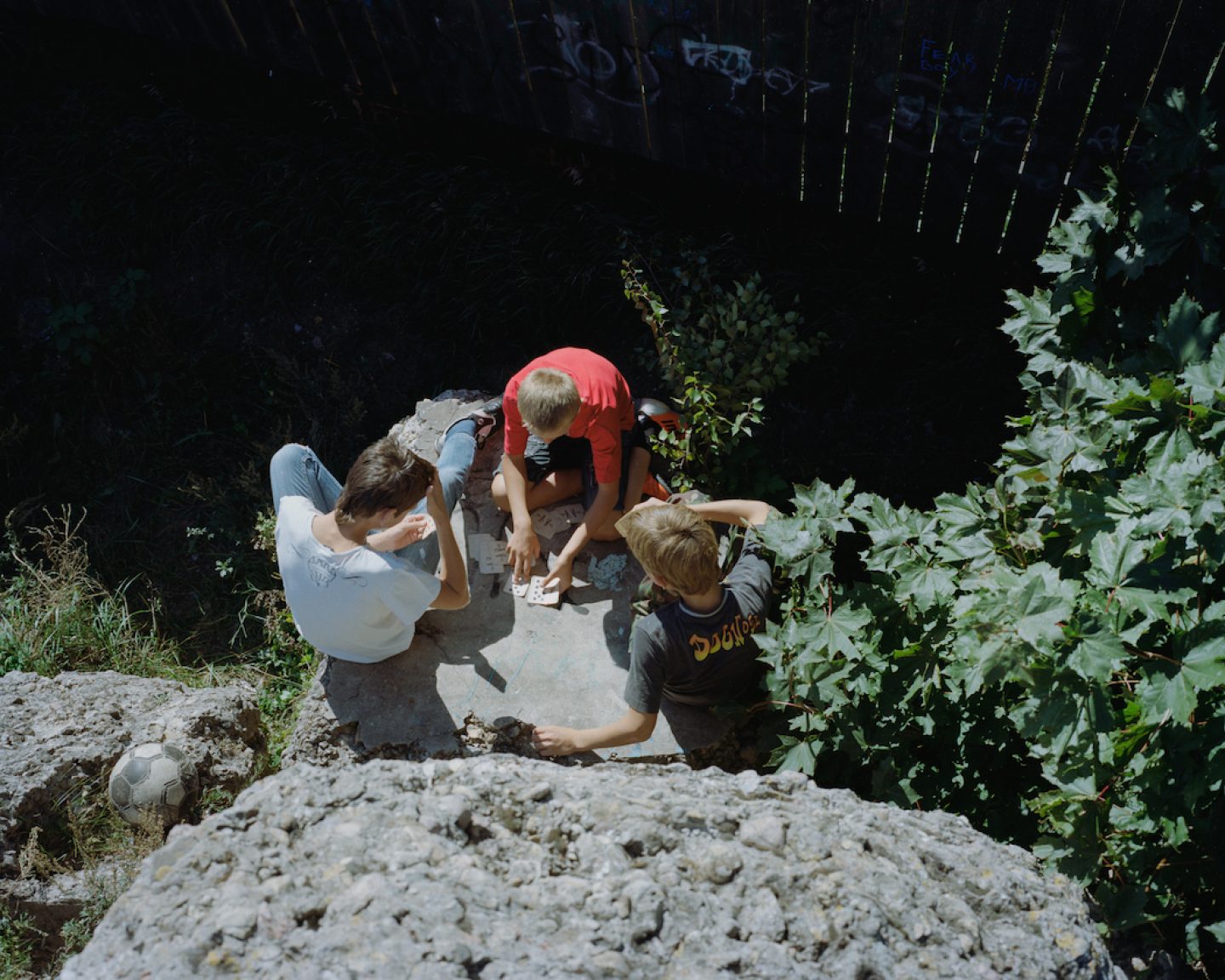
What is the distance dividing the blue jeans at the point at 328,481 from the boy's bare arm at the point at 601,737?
0.88 meters

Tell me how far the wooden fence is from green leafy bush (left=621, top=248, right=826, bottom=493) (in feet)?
2.95

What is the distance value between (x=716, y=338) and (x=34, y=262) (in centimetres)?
459

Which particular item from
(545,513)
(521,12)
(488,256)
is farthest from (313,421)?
(521,12)

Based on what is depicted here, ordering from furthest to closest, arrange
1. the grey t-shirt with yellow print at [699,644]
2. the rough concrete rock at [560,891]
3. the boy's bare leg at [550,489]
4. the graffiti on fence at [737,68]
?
the graffiti on fence at [737,68] < the boy's bare leg at [550,489] < the grey t-shirt with yellow print at [699,644] < the rough concrete rock at [560,891]

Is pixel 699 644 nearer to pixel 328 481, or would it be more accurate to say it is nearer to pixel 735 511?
pixel 735 511

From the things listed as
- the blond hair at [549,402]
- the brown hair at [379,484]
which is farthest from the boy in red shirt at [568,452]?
the brown hair at [379,484]

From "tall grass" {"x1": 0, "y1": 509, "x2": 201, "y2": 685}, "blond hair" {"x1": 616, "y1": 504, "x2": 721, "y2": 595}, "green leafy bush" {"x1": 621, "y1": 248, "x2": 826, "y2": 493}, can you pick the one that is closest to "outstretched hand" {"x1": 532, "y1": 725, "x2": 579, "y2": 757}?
"blond hair" {"x1": 616, "y1": 504, "x2": 721, "y2": 595}

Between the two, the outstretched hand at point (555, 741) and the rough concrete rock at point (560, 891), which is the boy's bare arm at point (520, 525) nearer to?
the outstretched hand at point (555, 741)

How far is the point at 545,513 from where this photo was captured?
415cm

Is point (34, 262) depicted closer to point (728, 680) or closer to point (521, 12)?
point (521, 12)

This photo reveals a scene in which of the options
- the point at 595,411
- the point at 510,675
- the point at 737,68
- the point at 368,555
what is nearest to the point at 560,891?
the point at 368,555

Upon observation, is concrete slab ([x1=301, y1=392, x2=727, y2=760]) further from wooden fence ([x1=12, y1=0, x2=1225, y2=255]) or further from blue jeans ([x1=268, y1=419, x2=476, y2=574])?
wooden fence ([x1=12, y1=0, x2=1225, y2=255])

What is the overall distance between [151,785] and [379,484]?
153 cm

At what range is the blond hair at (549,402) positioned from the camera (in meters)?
3.41
